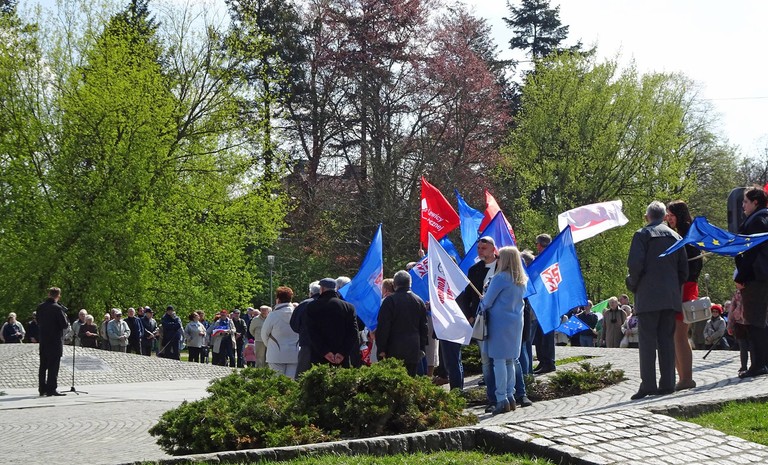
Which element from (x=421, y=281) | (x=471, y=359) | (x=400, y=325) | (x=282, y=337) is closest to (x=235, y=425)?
(x=400, y=325)

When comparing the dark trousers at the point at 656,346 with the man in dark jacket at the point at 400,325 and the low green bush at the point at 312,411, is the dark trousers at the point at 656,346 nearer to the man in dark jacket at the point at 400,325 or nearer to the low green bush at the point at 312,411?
the low green bush at the point at 312,411

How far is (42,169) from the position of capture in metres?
34.9

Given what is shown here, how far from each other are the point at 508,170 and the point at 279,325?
33.1m

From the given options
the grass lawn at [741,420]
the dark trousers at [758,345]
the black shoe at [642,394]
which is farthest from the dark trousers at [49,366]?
the grass lawn at [741,420]

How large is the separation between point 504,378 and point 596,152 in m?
34.5

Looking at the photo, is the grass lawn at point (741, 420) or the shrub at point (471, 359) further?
the shrub at point (471, 359)

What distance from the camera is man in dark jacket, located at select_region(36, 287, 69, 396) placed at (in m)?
19.7

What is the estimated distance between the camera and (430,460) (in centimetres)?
804

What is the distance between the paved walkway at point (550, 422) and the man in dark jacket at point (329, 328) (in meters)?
1.81

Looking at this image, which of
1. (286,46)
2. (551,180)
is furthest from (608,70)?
(286,46)

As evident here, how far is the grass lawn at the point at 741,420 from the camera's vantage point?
8.82m

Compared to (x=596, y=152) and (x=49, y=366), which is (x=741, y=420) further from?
(x=596, y=152)

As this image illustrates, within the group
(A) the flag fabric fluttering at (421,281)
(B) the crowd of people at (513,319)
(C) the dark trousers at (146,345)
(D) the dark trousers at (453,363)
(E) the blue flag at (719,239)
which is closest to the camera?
(B) the crowd of people at (513,319)

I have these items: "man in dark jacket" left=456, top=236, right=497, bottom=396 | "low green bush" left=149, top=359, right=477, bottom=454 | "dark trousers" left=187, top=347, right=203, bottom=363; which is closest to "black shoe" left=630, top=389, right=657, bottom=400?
"man in dark jacket" left=456, top=236, right=497, bottom=396
